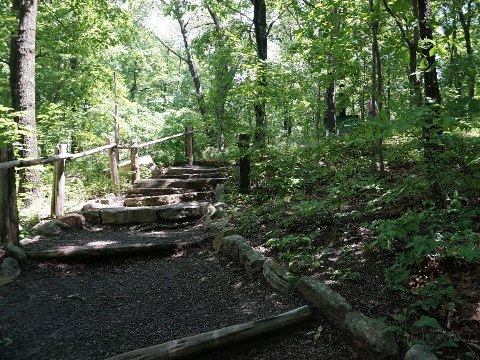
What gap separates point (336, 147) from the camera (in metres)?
6.05

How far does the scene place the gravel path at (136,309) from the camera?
2.72m

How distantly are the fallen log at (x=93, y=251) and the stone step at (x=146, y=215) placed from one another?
6.17 ft

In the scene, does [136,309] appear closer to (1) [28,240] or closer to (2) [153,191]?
(1) [28,240]

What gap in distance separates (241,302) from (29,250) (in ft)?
10.5

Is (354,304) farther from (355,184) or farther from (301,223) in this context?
(355,184)

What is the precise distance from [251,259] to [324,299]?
1305mm

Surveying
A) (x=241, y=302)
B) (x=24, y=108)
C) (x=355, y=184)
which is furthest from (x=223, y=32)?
(x=241, y=302)

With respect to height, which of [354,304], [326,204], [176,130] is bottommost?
[354,304]

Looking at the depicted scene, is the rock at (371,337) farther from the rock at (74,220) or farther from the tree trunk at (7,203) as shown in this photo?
the rock at (74,220)

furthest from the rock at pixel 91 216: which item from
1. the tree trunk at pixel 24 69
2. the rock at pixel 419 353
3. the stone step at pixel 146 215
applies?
the rock at pixel 419 353

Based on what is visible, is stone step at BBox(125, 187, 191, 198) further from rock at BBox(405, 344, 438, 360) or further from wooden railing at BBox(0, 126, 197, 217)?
rock at BBox(405, 344, 438, 360)

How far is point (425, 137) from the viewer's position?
3.03 m

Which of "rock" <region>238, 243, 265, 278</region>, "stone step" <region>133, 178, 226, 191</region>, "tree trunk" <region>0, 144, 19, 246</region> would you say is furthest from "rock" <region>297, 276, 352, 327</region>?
"stone step" <region>133, 178, 226, 191</region>

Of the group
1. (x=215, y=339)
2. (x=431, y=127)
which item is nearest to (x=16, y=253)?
(x=215, y=339)
